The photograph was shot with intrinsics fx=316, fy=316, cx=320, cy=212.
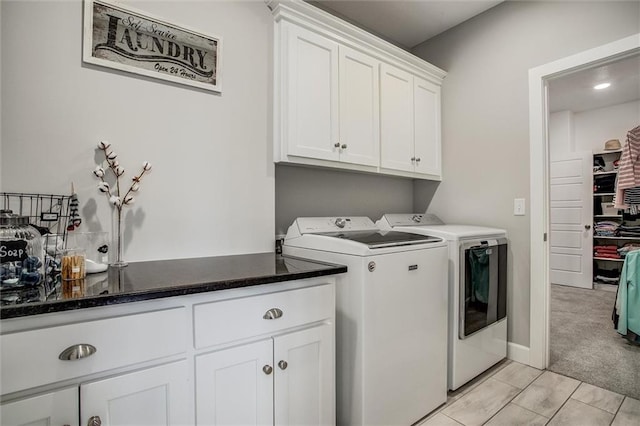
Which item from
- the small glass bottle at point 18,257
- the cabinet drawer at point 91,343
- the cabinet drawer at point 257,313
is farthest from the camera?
the cabinet drawer at point 257,313

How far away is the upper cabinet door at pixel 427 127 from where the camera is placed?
2582 mm

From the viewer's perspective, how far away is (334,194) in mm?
2443

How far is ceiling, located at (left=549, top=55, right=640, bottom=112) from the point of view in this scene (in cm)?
346

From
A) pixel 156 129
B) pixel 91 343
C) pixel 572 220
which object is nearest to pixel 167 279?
pixel 91 343

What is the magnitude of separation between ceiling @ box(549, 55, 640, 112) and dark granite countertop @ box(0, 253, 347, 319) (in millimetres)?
3561

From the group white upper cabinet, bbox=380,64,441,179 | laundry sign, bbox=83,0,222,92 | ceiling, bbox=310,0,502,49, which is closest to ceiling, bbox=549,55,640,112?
ceiling, bbox=310,0,502,49

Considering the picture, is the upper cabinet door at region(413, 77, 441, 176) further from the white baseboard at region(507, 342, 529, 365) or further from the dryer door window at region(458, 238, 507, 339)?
the white baseboard at region(507, 342, 529, 365)

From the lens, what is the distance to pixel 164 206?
1.58 metres

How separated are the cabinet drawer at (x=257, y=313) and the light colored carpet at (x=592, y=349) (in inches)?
77.5

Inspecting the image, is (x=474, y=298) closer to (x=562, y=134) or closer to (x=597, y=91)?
(x=597, y=91)

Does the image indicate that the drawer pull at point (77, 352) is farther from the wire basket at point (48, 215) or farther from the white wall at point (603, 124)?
the white wall at point (603, 124)

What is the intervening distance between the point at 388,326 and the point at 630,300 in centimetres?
253

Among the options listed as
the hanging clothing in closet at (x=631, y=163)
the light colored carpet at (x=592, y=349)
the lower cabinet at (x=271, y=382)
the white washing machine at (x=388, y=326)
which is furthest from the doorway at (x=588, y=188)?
the lower cabinet at (x=271, y=382)

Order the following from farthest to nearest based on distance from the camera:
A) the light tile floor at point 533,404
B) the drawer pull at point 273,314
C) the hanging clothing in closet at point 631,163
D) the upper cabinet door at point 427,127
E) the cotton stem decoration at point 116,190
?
1. the hanging clothing in closet at point 631,163
2. the upper cabinet door at point 427,127
3. the light tile floor at point 533,404
4. the cotton stem decoration at point 116,190
5. the drawer pull at point 273,314
